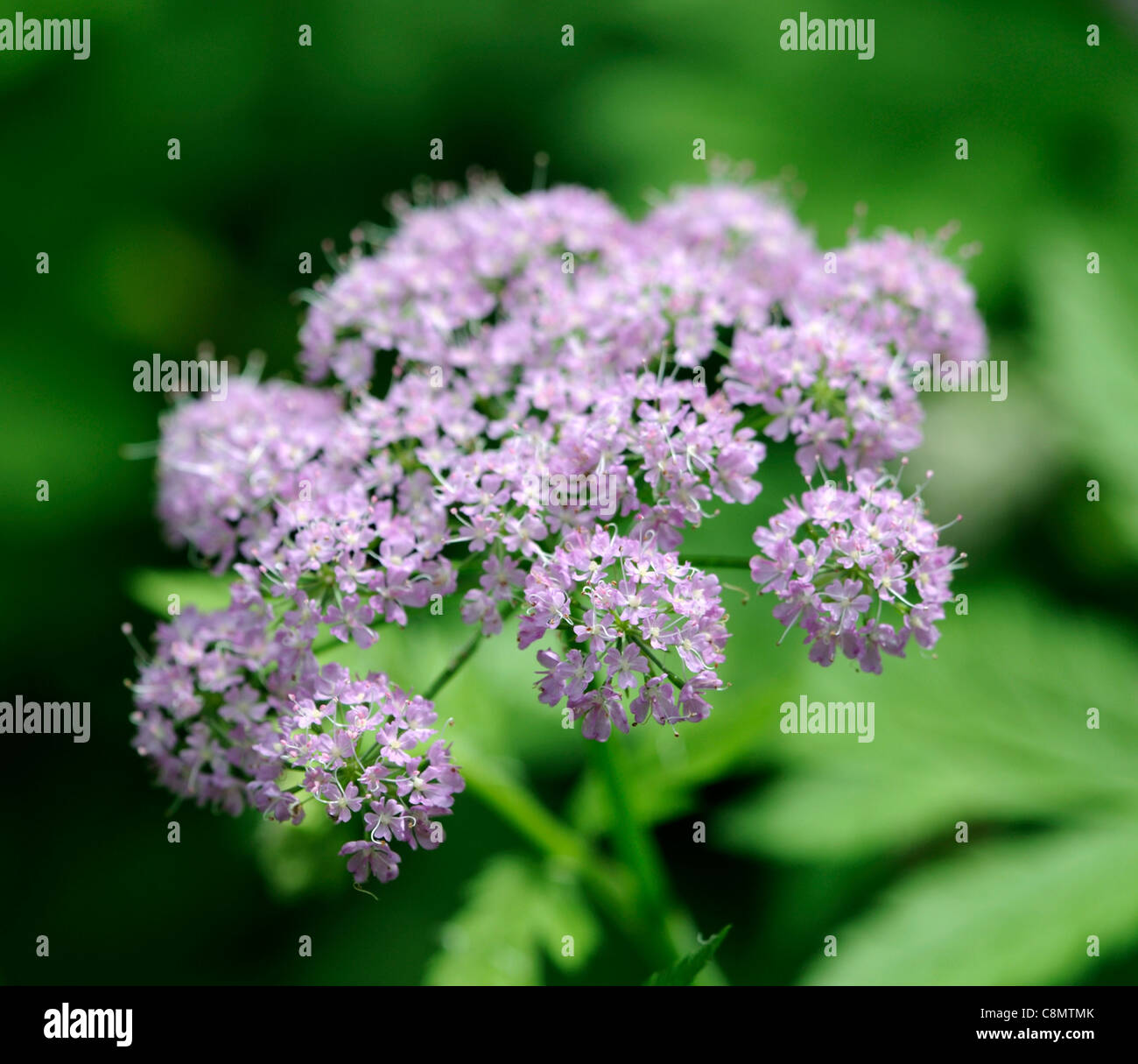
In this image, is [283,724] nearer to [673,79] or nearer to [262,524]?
[262,524]

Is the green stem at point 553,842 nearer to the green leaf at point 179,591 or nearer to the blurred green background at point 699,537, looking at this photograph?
the blurred green background at point 699,537

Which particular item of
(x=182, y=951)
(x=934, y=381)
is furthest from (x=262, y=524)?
(x=182, y=951)

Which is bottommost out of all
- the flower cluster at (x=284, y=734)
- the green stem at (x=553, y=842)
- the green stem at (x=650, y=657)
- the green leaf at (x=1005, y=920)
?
the green leaf at (x=1005, y=920)

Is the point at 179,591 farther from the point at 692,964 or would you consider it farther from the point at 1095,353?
the point at 1095,353

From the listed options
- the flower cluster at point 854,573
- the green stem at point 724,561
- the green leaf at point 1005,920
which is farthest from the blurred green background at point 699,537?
the flower cluster at point 854,573

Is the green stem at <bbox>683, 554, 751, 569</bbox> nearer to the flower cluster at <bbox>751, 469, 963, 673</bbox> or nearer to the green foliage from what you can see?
the flower cluster at <bbox>751, 469, 963, 673</bbox>

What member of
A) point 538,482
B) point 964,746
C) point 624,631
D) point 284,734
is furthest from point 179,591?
point 964,746
